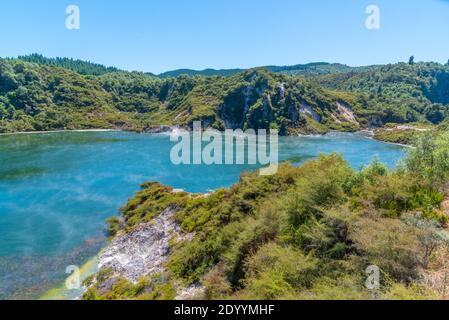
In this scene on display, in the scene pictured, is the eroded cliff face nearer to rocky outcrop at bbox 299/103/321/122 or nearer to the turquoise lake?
the turquoise lake

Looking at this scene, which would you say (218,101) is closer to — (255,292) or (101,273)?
(101,273)

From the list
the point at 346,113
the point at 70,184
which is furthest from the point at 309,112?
the point at 70,184

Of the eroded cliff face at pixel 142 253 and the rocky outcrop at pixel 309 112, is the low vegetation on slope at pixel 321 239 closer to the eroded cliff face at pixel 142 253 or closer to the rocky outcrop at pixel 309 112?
the eroded cliff face at pixel 142 253

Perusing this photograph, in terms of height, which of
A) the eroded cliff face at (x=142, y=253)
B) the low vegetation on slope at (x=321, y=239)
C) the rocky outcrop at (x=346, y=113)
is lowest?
the eroded cliff face at (x=142, y=253)

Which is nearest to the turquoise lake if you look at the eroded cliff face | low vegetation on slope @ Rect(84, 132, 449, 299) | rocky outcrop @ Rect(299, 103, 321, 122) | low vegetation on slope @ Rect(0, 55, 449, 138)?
the eroded cliff face

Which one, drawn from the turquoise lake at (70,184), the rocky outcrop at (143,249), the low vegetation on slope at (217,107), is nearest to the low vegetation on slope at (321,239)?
the rocky outcrop at (143,249)
